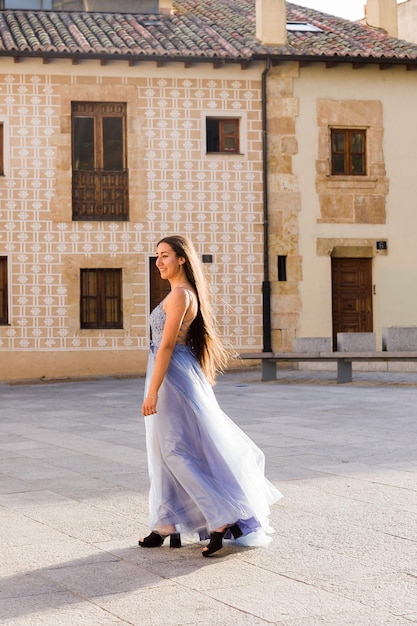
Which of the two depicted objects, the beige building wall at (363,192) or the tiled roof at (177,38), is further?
the beige building wall at (363,192)

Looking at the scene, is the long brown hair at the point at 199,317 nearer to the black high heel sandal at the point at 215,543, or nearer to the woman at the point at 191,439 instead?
the woman at the point at 191,439

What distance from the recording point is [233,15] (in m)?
29.8

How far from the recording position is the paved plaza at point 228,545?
4918 millimetres

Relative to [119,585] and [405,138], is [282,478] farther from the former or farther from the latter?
[405,138]

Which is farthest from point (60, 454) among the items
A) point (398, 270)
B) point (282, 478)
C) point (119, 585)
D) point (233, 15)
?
point (233, 15)

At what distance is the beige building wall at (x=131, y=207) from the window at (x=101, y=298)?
0.81 feet

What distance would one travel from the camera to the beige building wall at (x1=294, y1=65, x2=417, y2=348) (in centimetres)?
2619

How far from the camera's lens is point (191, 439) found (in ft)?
21.0

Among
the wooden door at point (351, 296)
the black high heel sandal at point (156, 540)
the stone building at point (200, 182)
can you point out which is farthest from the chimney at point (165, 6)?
the black high heel sandal at point (156, 540)

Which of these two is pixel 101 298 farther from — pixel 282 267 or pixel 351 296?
pixel 351 296

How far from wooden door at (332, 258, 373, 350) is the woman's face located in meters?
20.2

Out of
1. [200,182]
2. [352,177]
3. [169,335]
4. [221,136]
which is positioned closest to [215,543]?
[169,335]

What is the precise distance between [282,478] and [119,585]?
341 centimetres

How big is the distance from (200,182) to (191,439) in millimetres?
19816
